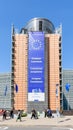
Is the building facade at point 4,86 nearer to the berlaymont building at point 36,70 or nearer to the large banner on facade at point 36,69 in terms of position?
the berlaymont building at point 36,70

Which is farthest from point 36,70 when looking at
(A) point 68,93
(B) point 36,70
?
(A) point 68,93

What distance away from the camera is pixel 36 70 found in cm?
9662

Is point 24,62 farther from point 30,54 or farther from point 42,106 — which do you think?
point 42,106

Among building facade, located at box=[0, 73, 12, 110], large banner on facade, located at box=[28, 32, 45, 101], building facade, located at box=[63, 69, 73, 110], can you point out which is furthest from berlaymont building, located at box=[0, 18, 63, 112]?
building facade, located at box=[0, 73, 12, 110]

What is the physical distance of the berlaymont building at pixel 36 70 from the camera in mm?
96625

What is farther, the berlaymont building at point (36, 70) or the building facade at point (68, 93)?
the building facade at point (68, 93)

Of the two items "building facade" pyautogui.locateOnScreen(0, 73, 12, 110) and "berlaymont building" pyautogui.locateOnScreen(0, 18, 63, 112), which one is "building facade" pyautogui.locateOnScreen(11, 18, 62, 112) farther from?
"building facade" pyautogui.locateOnScreen(0, 73, 12, 110)

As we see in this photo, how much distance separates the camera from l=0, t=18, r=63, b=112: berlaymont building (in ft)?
317

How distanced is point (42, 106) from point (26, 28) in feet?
89.8

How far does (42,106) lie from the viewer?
323ft

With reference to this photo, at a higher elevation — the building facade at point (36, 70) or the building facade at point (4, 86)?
the building facade at point (36, 70)

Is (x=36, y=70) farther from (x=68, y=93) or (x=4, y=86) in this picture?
(x=4, y=86)

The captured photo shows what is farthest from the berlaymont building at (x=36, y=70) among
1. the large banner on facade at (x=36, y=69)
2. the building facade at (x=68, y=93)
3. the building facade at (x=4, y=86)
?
the building facade at (x=4, y=86)

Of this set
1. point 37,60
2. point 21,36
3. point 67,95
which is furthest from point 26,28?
point 67,95
